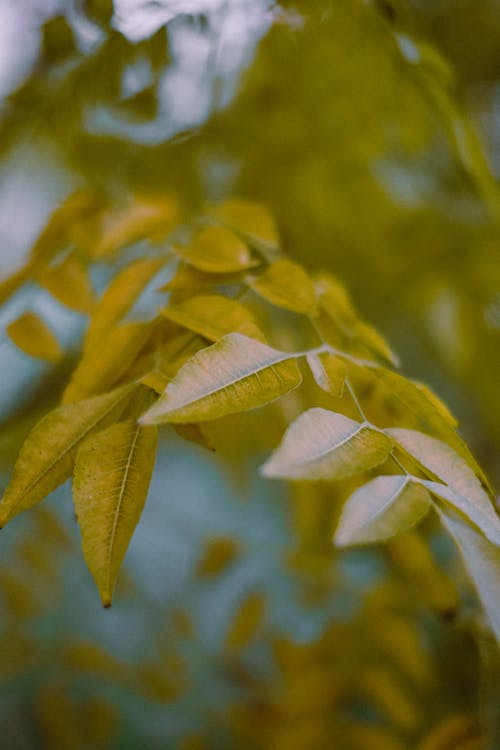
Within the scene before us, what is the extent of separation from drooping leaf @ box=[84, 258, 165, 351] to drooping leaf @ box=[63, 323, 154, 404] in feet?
0.10

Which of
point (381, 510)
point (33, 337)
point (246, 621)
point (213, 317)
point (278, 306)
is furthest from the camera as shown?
point (246, 621)

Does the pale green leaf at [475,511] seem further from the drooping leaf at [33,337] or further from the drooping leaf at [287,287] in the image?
the drooping leaf at [33,337]

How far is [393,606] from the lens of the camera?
31.3 inches

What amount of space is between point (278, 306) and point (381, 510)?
1.40 feet

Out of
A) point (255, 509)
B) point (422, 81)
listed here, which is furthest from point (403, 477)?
point (255, 509)

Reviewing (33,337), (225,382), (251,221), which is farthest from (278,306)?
(225,382)

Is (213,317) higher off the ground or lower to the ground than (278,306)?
higher

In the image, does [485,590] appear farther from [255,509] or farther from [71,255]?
[255,509]

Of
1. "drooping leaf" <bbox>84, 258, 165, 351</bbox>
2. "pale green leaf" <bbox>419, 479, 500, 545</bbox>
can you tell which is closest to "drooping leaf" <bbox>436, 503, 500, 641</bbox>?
"pale green leaf" <bbox>419, 479, 500, 545</bbox>

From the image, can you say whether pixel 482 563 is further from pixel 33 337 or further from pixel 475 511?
pixel 33 337

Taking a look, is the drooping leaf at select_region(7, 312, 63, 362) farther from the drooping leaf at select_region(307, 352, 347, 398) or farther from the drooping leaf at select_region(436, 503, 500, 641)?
the drooping leaf at select_region(436, 503, 500, 641)

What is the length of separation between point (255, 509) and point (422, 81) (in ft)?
2.95

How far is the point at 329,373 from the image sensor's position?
38 centimetres

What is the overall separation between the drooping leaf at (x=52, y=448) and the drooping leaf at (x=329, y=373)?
0.34 feet
